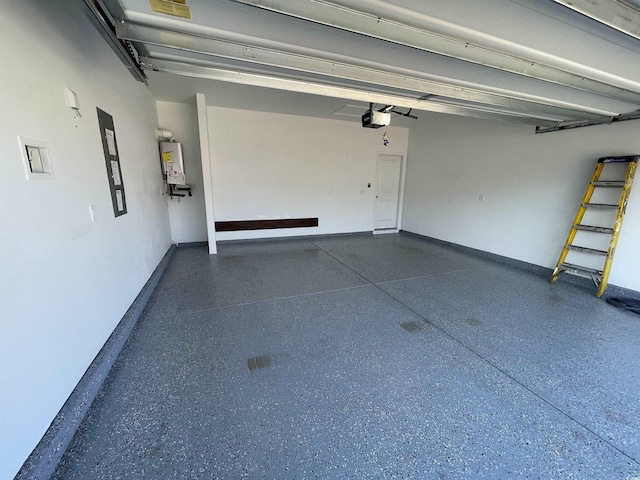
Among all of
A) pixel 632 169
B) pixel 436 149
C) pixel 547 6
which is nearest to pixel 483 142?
pixel 436 149

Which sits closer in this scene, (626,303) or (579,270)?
(626,303)

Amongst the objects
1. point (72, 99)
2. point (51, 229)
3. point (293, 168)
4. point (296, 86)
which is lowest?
point (51, 229)

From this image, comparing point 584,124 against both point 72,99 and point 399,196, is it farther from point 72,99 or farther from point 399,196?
point 72,99

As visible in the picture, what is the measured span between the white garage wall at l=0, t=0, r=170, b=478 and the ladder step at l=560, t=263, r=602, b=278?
5390 mm

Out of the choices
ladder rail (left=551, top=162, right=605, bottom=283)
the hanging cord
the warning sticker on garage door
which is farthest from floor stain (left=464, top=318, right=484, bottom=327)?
the warning sticker on garage door

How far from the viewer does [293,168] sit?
210 inches

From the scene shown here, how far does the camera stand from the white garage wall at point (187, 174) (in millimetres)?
4469

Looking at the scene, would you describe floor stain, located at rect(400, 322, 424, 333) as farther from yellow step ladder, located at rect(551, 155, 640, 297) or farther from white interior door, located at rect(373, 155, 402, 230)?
white interior door, located at rect(373, 155, 402, 230)

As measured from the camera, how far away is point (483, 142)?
4.59 m

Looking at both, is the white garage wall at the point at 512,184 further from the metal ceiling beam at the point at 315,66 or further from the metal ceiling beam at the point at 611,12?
the metal ceiling beam at the point at 611,12

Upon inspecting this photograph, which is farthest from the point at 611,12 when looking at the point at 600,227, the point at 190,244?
the point at 190,244

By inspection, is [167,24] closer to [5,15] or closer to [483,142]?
[5,15]

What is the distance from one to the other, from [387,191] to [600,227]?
3.99 meters

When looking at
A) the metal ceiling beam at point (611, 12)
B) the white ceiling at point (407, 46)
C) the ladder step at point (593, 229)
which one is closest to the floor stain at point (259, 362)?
the white ceiling at point (407, 46)
